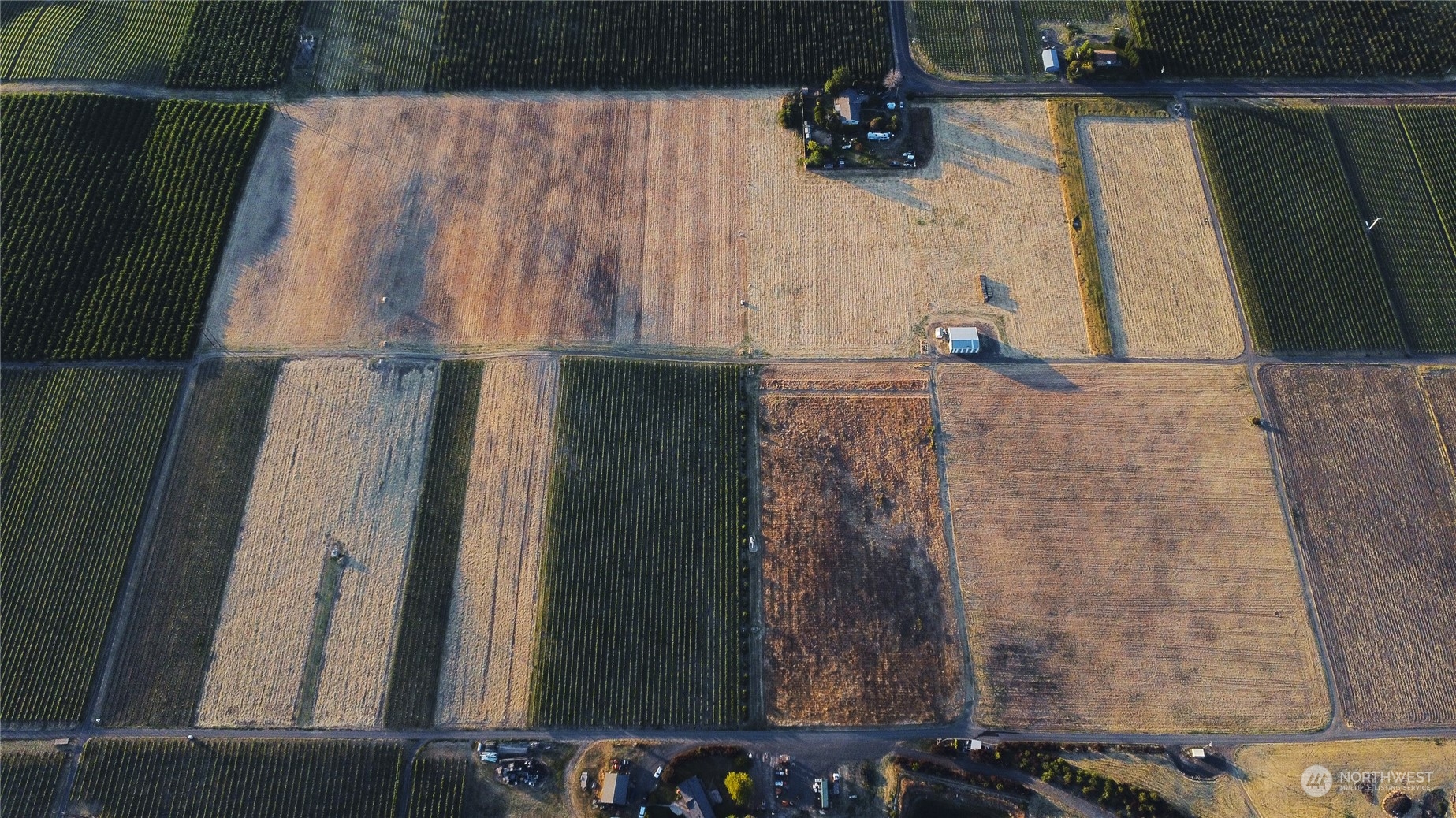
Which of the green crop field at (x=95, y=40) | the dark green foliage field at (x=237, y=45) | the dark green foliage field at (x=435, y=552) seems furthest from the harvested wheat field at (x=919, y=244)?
the green crop field at (x=95, y=40)

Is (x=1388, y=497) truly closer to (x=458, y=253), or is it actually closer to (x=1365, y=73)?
(x=1365, y=73)

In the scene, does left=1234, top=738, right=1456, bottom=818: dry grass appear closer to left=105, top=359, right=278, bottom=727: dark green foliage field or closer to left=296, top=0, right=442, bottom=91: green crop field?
left=105, top=359, right=278, bottom=727: dark green foliage field

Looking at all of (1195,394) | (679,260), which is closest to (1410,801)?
(1195,394)

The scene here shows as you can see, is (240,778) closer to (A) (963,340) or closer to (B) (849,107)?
(A) (963,340)

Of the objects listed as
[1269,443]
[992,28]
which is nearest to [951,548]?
[1269,443]

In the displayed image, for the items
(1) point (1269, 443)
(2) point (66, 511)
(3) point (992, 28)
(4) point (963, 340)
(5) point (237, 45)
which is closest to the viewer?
(2) point (66, 511)

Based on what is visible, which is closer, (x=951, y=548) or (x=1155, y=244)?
(x=951, y=548)
